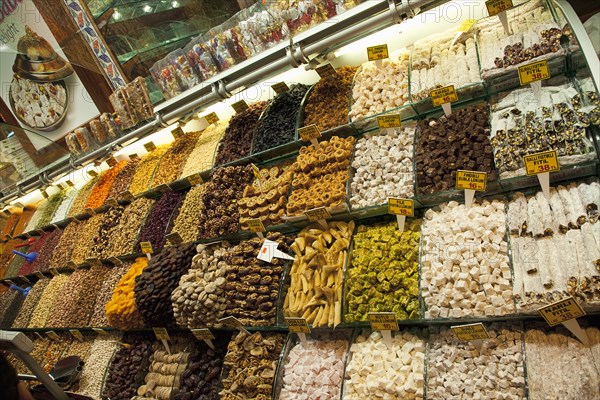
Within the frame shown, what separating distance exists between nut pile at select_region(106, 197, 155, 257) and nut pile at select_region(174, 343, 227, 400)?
4.82 ft

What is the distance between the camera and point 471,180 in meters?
2.28

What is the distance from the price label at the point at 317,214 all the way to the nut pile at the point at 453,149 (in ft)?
1.94

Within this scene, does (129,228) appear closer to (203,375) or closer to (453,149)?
(203,375)

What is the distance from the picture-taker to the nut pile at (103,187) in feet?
16.4

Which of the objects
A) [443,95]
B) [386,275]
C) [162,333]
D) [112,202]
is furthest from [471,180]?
[112,202]

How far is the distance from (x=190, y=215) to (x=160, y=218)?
47 centimetres

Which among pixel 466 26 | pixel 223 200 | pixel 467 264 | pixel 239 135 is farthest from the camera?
pixel 239 135

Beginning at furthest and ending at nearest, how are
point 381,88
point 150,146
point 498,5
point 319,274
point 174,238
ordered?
point 150,146 < point 174,238 < point 381,88 < point 319,274 < point 498,5

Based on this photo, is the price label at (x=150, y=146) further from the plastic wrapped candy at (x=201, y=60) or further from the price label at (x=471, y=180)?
the price label at (x=471, y=180)

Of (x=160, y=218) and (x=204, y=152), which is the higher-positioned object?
(x=204, y=152)

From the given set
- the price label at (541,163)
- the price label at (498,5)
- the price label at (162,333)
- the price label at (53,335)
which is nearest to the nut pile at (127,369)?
the price label at (162,333)

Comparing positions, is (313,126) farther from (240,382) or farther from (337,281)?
(240,382)

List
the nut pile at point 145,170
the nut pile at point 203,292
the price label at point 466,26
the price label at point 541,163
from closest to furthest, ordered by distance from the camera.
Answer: the price label at point 541,163, the price label at point 466,26, the nut pile at point 203,292, the nut pile at point 145,170

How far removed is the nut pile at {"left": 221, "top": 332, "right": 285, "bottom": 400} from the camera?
2.62 m
